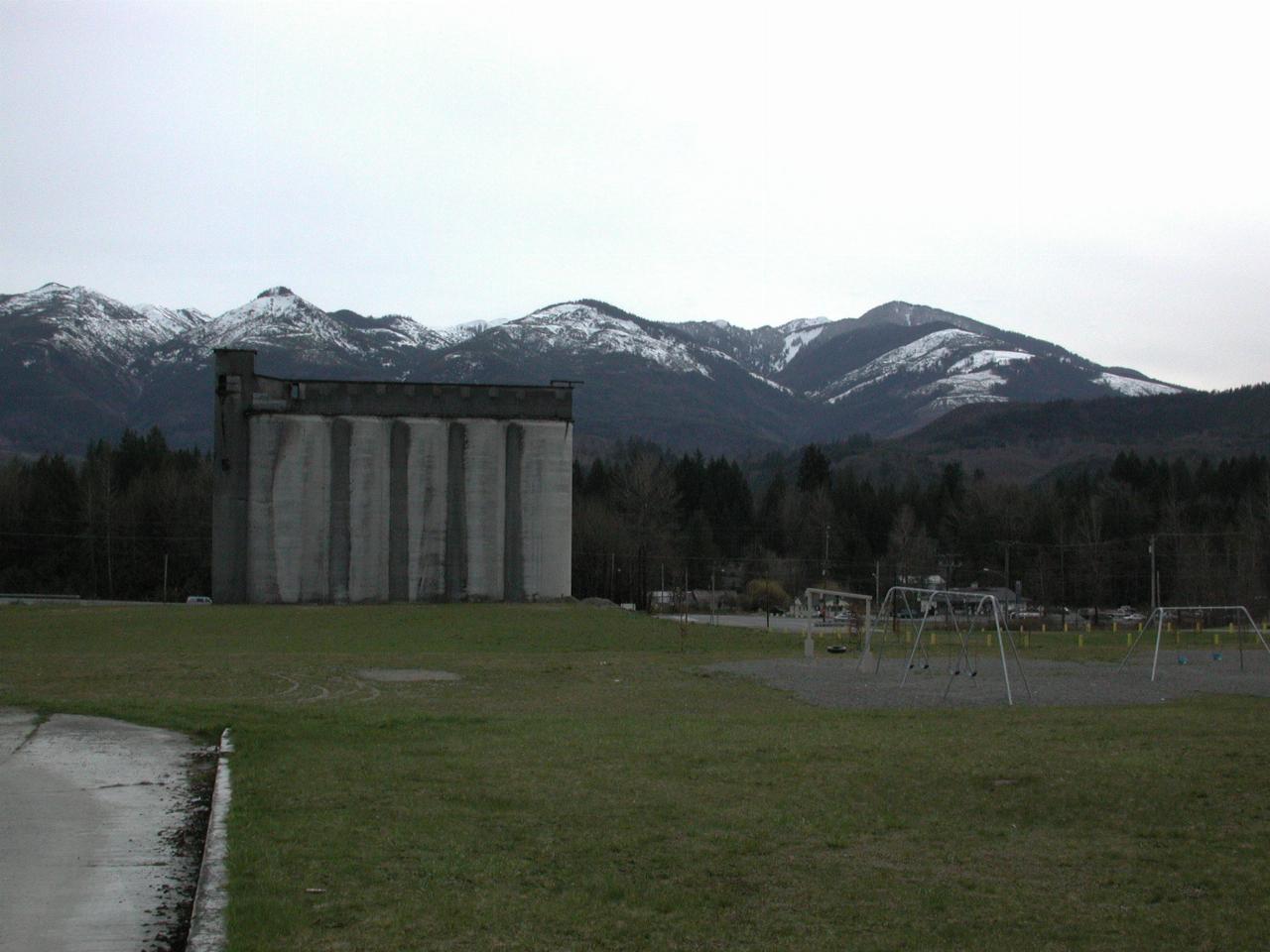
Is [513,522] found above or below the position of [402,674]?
above

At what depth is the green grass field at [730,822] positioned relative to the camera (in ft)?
27.2

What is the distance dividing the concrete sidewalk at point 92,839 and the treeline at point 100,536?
96671 mm

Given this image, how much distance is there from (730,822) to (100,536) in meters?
113

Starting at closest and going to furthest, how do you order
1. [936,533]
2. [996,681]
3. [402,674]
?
[996,681] → [402,674] → [936,533]

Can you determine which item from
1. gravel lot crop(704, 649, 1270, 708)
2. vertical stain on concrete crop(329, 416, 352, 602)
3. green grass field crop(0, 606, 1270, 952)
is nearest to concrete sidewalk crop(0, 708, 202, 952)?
green grass field crop(0, 606, 1270, 952)

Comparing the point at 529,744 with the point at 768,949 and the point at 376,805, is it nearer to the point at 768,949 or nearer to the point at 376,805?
the point at 376,805

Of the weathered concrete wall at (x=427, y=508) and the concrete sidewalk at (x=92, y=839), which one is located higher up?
the weathered concrete wall at (x=427, y=508)

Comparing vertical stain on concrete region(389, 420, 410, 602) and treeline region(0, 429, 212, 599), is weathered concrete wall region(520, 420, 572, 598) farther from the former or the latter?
treeline region(0, 429, 212, 599)

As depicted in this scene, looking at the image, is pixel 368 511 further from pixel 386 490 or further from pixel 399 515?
pixel 399 515

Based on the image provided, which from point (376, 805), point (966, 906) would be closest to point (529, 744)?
point (376, 805)

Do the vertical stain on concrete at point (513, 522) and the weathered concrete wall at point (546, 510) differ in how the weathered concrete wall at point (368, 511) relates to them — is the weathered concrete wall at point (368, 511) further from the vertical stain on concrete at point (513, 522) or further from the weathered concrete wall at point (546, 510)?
the weathered concrete wall at point (546, 510)

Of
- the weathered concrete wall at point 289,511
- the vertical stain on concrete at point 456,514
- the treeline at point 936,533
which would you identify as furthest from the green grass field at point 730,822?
the treeline at point 936,533

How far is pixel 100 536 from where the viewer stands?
375 feet

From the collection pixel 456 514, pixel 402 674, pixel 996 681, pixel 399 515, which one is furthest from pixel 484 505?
pixel 996 681
